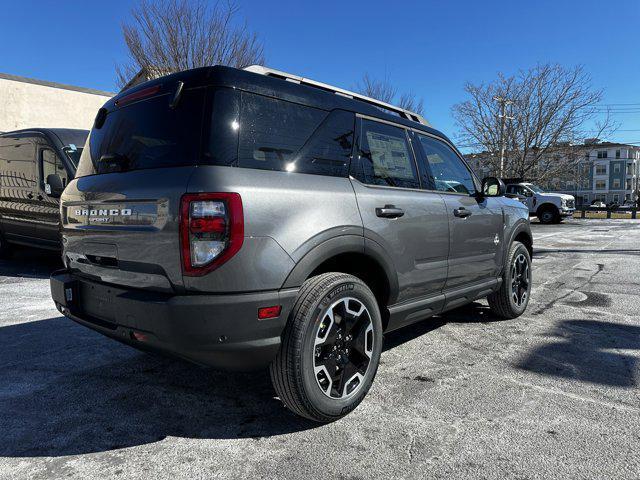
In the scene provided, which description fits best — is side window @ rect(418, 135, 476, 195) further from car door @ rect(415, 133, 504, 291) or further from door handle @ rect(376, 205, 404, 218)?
door handle @ rect(376, 205, 404, 218)

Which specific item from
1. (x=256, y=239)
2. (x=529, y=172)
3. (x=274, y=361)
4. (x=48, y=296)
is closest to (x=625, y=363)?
(x=274, y=361)

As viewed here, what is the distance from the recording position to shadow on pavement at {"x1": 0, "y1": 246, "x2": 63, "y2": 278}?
7.34 meters

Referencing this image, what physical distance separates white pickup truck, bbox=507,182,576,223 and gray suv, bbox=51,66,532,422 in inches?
852

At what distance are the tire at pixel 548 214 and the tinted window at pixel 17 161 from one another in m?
22.7

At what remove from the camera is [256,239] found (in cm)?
215

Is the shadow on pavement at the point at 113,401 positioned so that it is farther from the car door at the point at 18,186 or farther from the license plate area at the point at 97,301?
the car door at the point at 18,186

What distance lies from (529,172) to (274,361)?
33.4m

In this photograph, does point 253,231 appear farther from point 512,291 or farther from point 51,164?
point 51,164

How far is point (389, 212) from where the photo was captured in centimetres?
290

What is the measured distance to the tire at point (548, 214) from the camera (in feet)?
74.9

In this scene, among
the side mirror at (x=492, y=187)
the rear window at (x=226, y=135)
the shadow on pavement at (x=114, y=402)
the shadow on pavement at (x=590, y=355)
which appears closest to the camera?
the rear window at (x=226, y=135)

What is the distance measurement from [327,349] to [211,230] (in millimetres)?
952

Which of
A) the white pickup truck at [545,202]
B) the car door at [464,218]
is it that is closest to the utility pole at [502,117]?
the white pickup truck at [545,202]

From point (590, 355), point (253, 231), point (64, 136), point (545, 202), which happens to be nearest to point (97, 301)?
point (253, 231)
